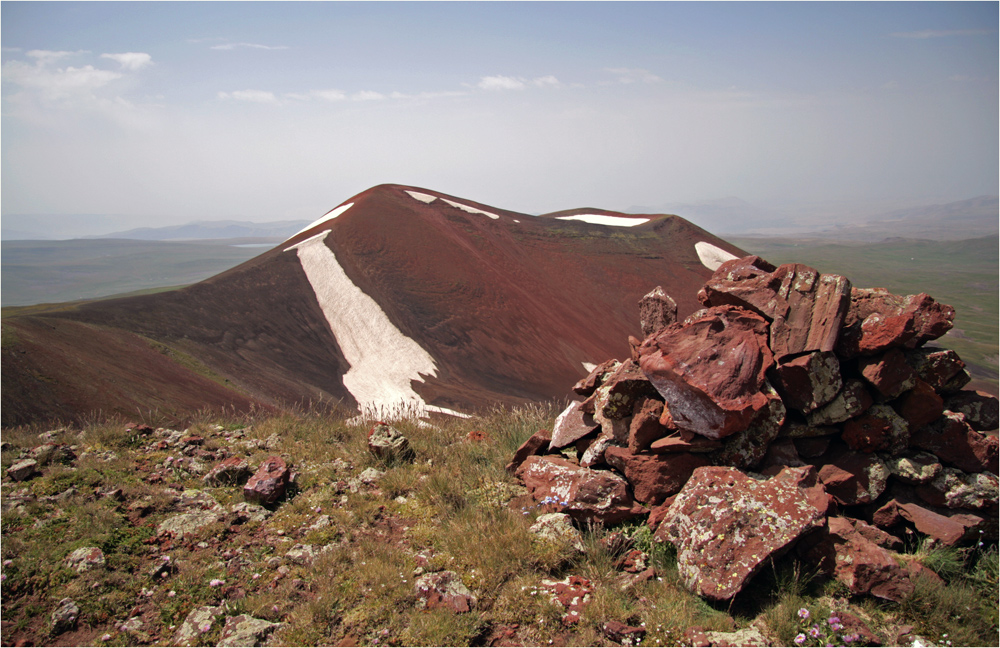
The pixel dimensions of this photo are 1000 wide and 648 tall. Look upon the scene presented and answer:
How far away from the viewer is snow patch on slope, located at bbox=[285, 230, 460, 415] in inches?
583

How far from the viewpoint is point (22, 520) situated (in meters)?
3.70

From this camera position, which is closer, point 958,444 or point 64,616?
point 64,616

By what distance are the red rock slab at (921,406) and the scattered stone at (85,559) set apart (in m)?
5.58

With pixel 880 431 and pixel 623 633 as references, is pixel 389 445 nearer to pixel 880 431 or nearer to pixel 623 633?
pixel 623 633

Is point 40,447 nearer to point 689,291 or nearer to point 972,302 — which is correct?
point 689,291

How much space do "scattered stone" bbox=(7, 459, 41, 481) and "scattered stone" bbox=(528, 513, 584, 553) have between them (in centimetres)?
427

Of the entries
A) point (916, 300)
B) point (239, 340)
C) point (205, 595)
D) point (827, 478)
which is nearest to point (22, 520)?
point (205, 595)

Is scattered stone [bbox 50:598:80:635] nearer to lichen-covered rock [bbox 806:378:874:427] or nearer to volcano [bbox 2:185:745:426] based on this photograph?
lichen-covered rock [bbox 806:378:874:427]

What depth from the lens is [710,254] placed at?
32.5 meters

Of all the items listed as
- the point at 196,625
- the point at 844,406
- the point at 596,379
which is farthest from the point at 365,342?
the point at 844,406

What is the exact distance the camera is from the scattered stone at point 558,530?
136 inches

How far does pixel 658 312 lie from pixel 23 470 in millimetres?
5619

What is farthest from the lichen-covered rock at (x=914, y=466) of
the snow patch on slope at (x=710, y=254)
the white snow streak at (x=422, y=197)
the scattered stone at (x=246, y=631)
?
the snow patch on slope at (x=710, y=254)

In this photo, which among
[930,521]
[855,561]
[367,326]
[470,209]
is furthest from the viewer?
[470,209]
